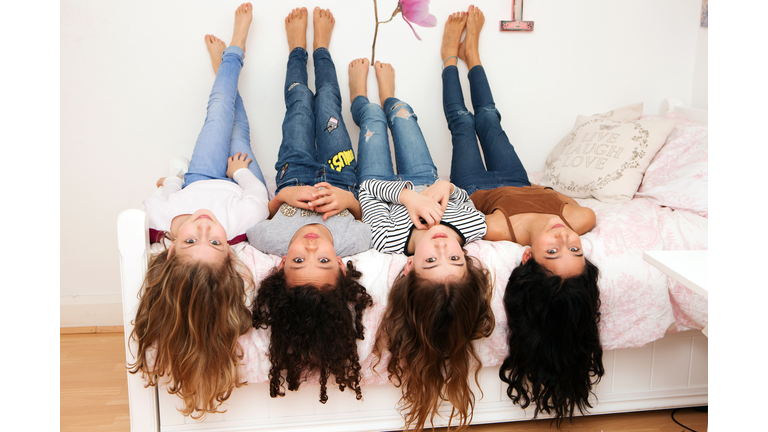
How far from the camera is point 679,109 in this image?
210cm

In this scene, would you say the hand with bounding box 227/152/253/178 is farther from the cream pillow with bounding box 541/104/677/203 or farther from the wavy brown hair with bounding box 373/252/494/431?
the cream pillow with bounding box 541/104/677/203

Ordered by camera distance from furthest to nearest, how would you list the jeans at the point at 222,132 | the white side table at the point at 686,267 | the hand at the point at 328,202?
the jeans at the point at 222,132, the hand at the point at 328,202, the white side table at the point at 686,267

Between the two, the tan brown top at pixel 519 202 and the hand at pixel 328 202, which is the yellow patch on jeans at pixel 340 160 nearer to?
the hand at pixel 328 202

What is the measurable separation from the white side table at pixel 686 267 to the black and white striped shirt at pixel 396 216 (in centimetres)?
54

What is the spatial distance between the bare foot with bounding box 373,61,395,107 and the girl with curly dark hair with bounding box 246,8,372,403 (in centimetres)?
20

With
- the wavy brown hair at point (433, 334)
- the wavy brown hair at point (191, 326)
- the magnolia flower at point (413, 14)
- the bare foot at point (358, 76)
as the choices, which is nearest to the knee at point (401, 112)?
the bare foot at point (358, 76)

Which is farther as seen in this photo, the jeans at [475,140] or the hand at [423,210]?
the jeans at [475,140]

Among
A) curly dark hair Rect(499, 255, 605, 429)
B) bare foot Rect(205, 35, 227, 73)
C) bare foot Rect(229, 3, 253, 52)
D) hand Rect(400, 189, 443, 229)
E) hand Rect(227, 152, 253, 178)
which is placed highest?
bare foot Rect(229, 3, 253, 52)

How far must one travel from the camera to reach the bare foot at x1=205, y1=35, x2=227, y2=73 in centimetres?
194

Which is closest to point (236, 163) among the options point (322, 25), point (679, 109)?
point (322, 25)

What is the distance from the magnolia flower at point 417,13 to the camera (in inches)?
80.0

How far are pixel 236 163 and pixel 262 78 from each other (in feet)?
1.54

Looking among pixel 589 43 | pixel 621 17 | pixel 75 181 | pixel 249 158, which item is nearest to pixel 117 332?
pixel 75 181

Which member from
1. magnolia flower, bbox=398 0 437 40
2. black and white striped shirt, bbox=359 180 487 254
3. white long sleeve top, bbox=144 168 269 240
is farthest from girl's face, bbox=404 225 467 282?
magnolia flower, bbox=398 0 437 40
